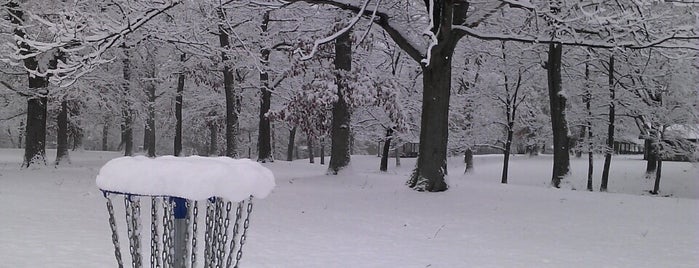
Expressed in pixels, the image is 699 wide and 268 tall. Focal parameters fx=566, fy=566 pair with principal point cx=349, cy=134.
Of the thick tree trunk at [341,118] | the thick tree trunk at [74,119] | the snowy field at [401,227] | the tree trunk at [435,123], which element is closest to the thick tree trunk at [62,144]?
the thick tree trunk at [74,119]

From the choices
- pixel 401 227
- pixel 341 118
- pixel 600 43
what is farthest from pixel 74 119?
pixel 600 43

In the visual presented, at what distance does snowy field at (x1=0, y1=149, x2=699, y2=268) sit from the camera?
6.36m

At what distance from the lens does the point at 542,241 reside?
7887mm

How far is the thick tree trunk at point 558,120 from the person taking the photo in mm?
18141

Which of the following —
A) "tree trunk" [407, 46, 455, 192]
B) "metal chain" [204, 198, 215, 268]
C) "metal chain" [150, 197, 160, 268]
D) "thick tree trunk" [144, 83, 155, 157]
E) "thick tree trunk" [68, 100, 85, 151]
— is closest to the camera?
"metal chain" [204, 198, 215, 268]

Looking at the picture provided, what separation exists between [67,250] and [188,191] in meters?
4.06

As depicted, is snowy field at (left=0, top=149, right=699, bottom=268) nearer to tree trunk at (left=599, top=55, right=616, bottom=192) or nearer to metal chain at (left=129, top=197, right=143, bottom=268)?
metal chain at (left=129, top=197, right=143, bottom=268)

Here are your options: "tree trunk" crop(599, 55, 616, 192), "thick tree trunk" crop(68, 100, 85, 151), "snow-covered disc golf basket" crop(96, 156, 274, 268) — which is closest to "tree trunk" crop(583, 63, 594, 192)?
"tree trunk" crop(599, 55, 616, 192)

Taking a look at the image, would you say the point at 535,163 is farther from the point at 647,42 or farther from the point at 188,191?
the point at 188,191

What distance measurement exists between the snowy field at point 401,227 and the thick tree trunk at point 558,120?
12.8 ft

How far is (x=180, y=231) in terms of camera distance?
311 cm

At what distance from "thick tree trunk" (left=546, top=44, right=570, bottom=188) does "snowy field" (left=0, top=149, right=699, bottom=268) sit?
3.90 m

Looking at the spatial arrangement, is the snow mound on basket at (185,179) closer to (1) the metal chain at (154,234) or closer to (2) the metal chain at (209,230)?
(2) the metal chain at (209,230)

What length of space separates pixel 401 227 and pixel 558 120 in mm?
11640
